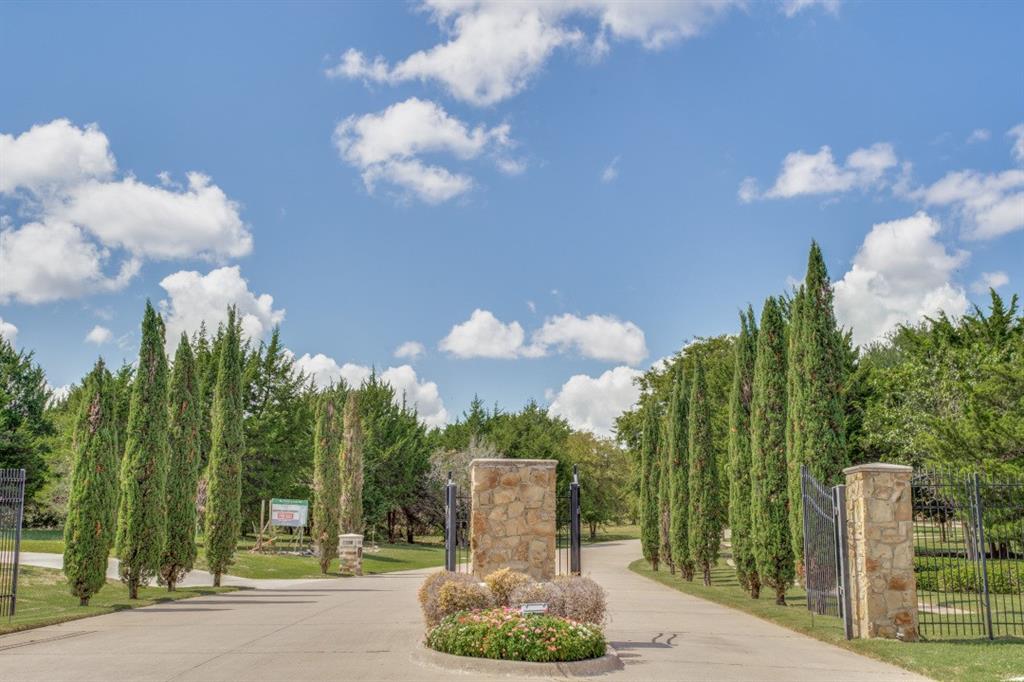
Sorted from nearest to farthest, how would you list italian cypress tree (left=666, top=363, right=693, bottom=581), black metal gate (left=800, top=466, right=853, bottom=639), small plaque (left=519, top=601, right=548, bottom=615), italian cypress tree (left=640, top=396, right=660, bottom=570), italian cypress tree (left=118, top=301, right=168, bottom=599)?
small plaque (left=519, top=601, right=548, bottom=615)
black metal gate (left=800, top=466, right=853, bottom=639)
italian cypress tree (left=118, top=301, right=168, bottom=599)
italian cypress tree (left=666, top=363, right=693, bottom=581)
italian cypress tree (left=640, top=396, right=660, bottom=570)

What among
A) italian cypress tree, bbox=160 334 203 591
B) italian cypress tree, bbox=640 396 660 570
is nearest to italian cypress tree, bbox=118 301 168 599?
italian cypress tree, bbox=160 334 203 591

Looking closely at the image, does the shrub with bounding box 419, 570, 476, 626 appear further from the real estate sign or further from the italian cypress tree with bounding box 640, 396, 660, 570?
the real estate sign

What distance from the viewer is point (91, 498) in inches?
698

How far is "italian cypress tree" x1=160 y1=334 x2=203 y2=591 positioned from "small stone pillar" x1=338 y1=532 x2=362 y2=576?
9992mm

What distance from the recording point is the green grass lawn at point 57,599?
15281 mm

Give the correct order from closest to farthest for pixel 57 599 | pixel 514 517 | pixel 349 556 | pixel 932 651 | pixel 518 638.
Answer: pixel 518 638 < pixel 932 651 < pixel 514 517 < pixel 57 599 < pixel 349 556

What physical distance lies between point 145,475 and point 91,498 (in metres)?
2.33

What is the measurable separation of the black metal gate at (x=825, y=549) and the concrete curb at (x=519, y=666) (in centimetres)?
482

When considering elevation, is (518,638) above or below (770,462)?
below

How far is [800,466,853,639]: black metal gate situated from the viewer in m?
13.2

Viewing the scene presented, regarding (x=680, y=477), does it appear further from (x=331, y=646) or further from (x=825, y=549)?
(x=331, y=646)

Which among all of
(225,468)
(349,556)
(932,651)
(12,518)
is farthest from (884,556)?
(349,556)

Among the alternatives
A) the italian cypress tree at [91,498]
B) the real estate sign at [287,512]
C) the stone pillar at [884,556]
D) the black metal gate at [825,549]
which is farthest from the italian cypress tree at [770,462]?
the real estate sign at [287,512]

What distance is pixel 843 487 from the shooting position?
1332cm
